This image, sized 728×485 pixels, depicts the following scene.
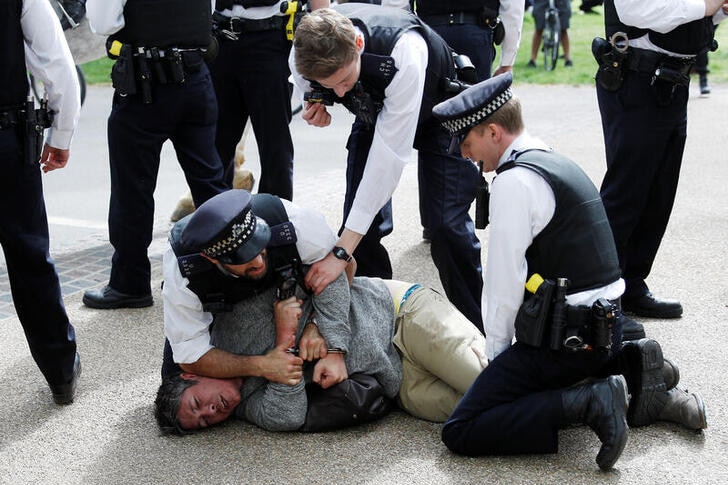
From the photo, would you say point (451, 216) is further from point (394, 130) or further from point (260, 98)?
point (260, 98)

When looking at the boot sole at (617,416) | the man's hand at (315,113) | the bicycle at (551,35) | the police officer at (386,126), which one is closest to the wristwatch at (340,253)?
the police officer at (386,126)

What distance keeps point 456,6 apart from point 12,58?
2.78 m

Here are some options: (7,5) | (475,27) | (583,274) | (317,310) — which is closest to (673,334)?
(583,274)

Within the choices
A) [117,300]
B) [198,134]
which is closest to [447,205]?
[198,134]

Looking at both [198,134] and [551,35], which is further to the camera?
[551,35]

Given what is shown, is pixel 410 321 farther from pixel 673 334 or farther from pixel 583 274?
pixel 673 334

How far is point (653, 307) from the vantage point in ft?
15.0

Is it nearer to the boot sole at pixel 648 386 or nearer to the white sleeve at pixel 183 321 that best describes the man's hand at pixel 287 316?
the white sleeve at pixel 183 321

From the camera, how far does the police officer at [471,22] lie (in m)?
5.54

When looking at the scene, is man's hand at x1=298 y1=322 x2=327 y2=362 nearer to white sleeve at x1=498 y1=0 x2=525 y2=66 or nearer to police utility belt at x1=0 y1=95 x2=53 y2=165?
police utility belt at x1=0 y1=95 x2=53 y2=165

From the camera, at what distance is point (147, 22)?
15.1ft

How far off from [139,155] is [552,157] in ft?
7.63

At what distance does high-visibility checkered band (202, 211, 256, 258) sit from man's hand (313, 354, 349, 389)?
0.58 metres

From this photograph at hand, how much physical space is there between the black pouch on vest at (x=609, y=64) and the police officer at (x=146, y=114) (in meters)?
1.87
